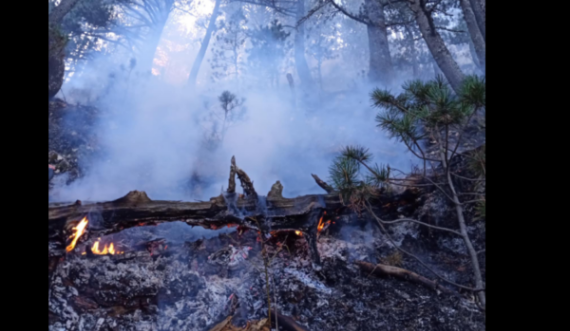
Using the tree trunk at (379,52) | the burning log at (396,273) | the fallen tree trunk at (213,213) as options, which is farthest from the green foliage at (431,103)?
the tree trunk at (379,52)

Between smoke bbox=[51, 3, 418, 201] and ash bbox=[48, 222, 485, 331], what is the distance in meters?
2.76

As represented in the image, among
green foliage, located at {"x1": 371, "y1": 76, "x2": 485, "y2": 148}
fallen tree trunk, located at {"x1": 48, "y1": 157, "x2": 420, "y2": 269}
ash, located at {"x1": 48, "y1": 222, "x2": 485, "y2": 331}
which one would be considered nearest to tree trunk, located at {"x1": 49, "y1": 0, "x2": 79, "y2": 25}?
fallen tree trunk, located at {"x1": 48, "y1": 157, "x2": 420, "y2": 269}

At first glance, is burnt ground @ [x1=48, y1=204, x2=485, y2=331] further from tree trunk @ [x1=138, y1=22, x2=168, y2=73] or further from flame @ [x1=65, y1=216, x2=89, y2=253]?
tree trunk @ [x1=138, y1=22, x2=168, y2=73]

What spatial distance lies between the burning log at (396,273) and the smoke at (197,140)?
9.49 feet

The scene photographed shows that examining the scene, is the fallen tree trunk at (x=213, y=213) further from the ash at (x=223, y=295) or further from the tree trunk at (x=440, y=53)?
the tree trunk at (x=440, y=53)

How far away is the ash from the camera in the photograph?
334 centimetres

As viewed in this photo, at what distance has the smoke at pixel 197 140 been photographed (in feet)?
23.5

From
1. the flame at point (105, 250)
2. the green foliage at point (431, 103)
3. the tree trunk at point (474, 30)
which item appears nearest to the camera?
the green foliage at point (431, 103)

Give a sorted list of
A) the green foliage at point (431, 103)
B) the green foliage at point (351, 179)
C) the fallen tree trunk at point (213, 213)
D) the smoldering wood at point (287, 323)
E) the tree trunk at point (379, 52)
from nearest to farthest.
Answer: the green foliage at point (431, 103)
the green foliage at point (351, 179)
the smoldering wood at point (287, 323)
the fallen tree trunk at point (213, 213)
the tree trunk at point (379, 52)

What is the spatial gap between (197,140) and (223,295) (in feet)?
19.5

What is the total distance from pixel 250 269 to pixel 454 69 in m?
5.82
